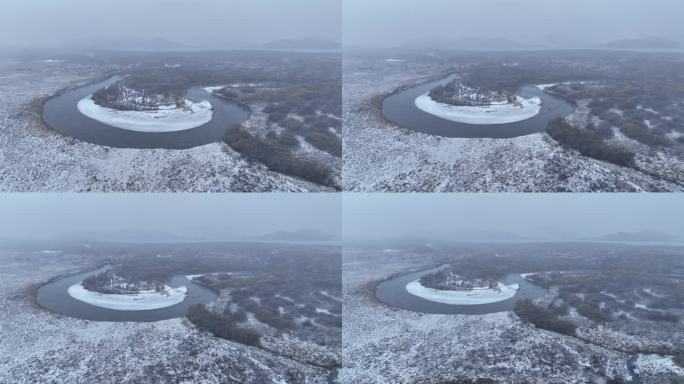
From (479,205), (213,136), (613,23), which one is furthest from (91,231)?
(613,23)

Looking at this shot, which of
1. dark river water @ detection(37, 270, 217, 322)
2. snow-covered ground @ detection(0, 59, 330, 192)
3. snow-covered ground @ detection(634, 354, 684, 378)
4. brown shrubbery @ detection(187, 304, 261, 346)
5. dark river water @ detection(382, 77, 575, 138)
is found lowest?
snow-covered ground @ detection(634, 354, 684, 378)

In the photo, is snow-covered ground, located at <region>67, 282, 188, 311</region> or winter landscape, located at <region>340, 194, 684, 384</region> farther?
snow-covered ground, located at <region>67, 282, 188, 311</region>

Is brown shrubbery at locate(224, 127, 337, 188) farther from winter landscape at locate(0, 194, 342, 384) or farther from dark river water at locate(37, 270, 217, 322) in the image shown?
dark river water at locate(37, 270, 217, 322)

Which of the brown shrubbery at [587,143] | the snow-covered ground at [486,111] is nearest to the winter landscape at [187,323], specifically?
the snow-covered ground at [486,111]

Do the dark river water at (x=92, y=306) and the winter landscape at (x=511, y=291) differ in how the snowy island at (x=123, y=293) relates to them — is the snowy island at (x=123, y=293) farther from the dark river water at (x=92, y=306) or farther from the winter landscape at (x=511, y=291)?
the winter landscape at (x=511, y=291)

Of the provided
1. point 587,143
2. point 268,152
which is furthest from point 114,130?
point 587,143

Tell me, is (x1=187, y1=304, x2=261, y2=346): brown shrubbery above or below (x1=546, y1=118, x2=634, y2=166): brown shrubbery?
below

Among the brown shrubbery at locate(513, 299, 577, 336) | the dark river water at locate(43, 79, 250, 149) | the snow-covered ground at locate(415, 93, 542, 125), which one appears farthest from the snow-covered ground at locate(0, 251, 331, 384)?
the snow-covered ground at locate(415, 93, 542, 125)
